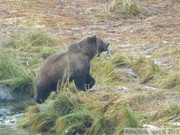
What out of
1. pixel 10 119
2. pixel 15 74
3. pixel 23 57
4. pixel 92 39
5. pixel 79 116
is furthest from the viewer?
pixel 23 57

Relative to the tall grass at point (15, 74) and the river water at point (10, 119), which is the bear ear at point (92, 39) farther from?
the river water at point (10, 119)

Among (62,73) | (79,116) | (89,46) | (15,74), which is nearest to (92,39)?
(89,46)

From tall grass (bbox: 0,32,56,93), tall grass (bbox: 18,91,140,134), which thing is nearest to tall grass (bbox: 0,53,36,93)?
tall grass (bbox: 0,32,56,93)

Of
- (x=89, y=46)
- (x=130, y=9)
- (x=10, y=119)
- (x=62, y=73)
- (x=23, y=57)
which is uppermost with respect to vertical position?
(x=89, y=46)

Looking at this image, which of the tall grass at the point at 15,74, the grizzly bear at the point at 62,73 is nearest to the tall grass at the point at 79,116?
the grizzly bear at the point at 62,73

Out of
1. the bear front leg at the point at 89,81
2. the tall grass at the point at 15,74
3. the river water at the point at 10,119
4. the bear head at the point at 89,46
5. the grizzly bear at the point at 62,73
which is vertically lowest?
the river water at the point at 10,119

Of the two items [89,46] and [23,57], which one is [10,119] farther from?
[23,57]

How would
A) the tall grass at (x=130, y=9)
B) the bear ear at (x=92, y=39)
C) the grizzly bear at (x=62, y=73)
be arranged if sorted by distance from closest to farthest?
the grizzly bear at (x=62, y=73) < the bear ear at (x=92, y=39) < the tall grass at (x=130, y=9)

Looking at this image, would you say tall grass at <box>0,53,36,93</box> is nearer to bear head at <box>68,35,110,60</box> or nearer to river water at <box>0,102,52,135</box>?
river water at <box>0,102,52,135</box>

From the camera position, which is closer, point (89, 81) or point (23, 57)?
point (89, 81)

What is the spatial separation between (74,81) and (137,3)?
7.85m

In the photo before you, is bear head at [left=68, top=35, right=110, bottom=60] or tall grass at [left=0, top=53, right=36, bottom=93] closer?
bear head at [left=68, top=35, right=110, bottom=60]

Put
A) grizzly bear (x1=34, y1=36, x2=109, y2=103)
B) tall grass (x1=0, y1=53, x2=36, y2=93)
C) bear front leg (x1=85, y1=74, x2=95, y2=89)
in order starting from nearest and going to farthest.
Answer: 1. grizzly bear (x1=34, y1=36, x2=109, y2=103)
2. bear front leg (x1=85, y1=74, x2=95, y2=89)
3. tall grass (x1=0, y1=53, x2=36, y2=93)

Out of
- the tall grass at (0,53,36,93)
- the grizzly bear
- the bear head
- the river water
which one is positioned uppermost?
the bear head
